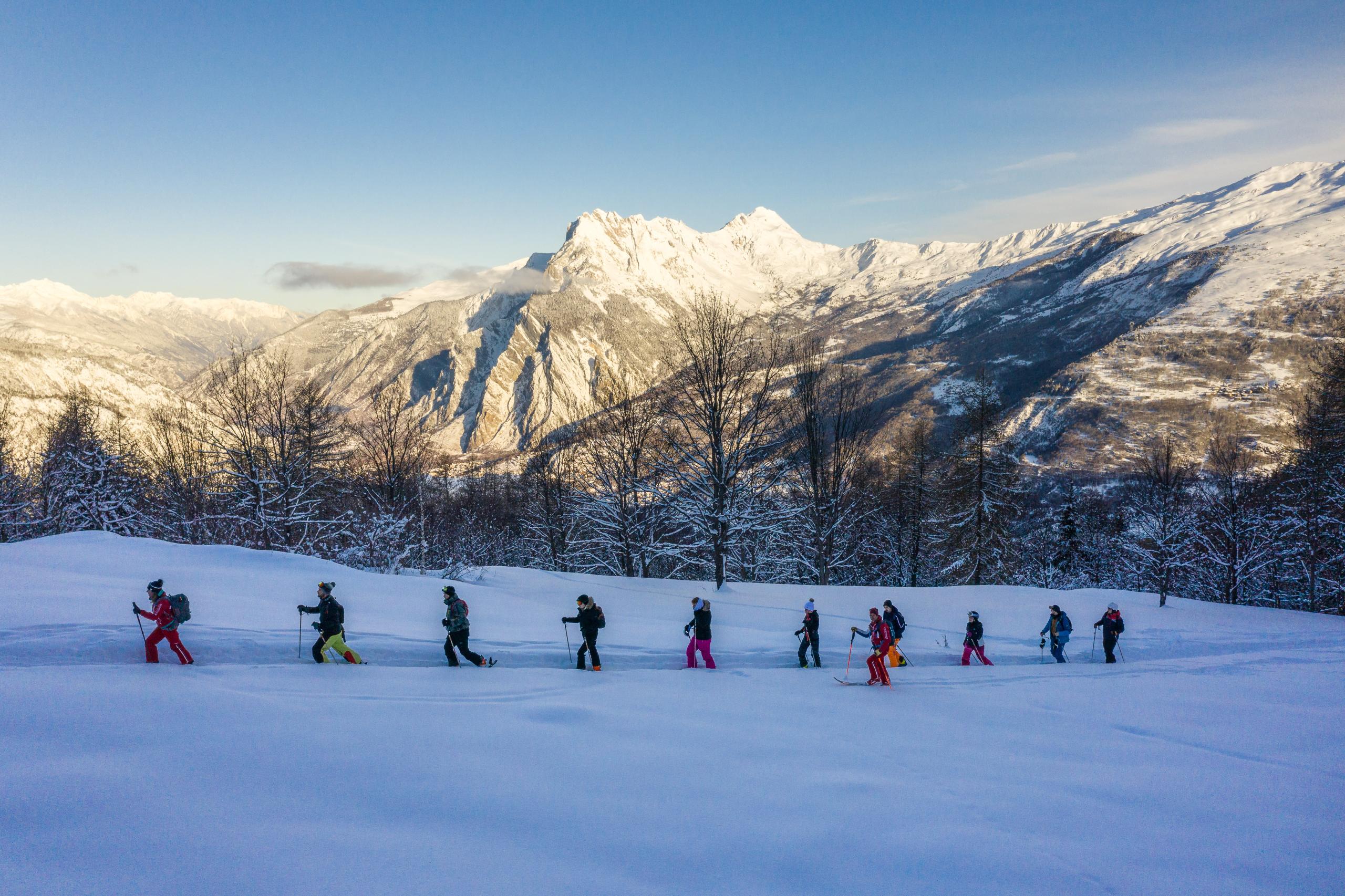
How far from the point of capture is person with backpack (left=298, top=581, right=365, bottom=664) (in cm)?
966

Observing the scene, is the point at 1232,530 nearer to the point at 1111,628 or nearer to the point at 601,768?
the point at 1111,628

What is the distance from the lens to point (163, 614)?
28.3 ft

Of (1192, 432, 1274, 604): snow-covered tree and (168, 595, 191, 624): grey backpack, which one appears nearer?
(168, 595, 191, 624): grey backpack

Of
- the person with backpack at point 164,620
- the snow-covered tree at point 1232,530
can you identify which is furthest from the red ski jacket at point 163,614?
the snow-covered tree at point 1232,530

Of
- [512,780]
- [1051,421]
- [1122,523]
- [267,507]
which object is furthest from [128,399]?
[1051,421]

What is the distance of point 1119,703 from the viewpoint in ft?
32.4

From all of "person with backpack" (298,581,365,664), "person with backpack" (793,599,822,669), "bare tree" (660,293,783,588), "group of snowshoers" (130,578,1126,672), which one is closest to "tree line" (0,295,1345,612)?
"bare tree" (660,293,783,588)

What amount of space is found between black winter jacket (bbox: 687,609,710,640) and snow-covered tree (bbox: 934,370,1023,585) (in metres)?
20.2

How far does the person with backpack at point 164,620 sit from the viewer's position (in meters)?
8.65

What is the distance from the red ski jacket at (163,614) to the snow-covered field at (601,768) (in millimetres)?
759

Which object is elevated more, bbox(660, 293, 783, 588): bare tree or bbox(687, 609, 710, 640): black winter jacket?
bbox(660, 293, 783, 588): bare tree

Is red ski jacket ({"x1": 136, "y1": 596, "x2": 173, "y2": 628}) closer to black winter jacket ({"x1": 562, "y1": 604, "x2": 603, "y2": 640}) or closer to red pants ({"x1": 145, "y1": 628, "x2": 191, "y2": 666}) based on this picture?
red pants ({"x1": 145, "y1": 628, "x2": 191, "y2": 666})

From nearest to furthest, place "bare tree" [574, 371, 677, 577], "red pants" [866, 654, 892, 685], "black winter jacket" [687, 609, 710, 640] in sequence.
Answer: "red pants" [866, 654, 892, 685]
"black winter jacket" [687, 609, 710, 640]
"bare tree" [574, 371, 677, 577]

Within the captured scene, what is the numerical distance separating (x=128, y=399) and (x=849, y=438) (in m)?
122
